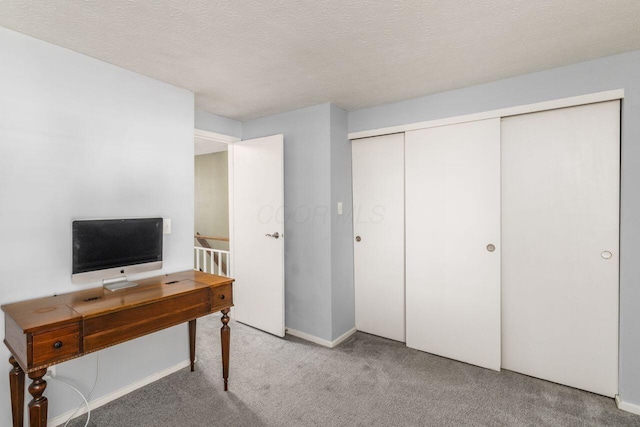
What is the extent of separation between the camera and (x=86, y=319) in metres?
1.55

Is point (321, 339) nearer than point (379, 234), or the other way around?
point (321, 339)

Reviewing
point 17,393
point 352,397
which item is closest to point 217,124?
point 17,393

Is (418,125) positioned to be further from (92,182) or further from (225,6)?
(92,182)

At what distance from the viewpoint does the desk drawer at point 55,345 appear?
1404 mm

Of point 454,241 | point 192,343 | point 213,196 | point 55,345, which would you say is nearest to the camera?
point 55,345

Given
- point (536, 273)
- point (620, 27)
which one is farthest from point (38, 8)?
point (536, 273)

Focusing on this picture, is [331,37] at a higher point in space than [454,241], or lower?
higher

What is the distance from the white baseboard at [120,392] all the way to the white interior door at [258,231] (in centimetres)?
89

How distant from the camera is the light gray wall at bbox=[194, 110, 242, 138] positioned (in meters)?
3.09

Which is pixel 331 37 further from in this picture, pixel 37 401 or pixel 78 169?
pixel 37 401

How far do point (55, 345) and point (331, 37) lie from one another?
2084 mm

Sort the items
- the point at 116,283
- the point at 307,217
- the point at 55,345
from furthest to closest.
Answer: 1. the point at 307,217
2. the point at 116,283
3. the point at 55,345

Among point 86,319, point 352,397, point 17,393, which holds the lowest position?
point 352,397

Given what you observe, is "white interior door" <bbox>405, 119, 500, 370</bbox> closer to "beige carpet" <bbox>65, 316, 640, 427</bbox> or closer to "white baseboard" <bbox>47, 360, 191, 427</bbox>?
"beige carpet" <bbox>65, 316, 640, 427</bbox>
